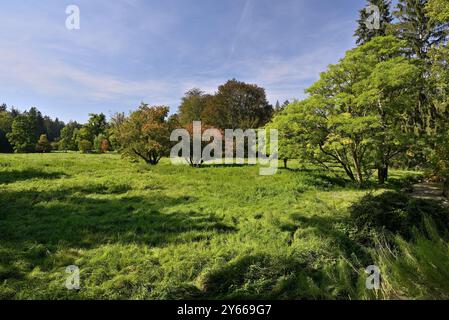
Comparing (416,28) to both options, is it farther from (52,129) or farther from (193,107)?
(52,129)

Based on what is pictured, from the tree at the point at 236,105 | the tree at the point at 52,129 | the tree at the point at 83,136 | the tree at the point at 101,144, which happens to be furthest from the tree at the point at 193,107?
the tree at the point at 52,129

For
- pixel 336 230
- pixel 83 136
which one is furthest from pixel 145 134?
pixel 83 136

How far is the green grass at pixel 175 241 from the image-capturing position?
4.66 meters

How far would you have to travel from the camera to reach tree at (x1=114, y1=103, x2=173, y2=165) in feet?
66.3

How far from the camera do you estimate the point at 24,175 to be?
13.1 metres

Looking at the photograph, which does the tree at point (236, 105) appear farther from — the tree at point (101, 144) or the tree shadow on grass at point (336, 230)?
the tree shadow on grass at point (336, 230)

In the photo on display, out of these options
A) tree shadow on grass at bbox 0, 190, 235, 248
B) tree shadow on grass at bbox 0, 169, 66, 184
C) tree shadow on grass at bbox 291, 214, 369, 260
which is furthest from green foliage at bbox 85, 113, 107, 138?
tree shadow on grass at bbox 291, 214, 369, 260

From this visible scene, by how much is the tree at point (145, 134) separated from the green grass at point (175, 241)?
27.3ft

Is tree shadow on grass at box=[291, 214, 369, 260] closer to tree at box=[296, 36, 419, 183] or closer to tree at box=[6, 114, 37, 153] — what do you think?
tree at box=[296, 36, 419, 183]

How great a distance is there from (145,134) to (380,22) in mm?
24349

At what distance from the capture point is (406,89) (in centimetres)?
1145

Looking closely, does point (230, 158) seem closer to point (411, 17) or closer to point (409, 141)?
point (409, 141)

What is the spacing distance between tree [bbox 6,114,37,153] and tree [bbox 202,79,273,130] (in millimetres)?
29144

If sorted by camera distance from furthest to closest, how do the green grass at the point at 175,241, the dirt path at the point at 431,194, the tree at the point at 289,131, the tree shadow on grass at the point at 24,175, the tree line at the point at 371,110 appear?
the tree at the point at 289,131, the tree shadow on grass at the point at 24,175, the tree line at the point at 371,110, the dirt path at the point at 431,194, the green grass at the point at 175,241
